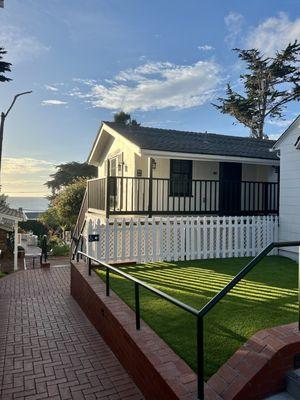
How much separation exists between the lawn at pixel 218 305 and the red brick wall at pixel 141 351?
21cm

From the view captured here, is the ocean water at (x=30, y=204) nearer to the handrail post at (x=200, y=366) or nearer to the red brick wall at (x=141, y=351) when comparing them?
the red brick wall at (x=141, y=351)

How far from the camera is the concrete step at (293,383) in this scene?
3066mm

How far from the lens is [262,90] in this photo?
111 feet

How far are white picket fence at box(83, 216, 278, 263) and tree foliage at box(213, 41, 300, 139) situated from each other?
25935mm

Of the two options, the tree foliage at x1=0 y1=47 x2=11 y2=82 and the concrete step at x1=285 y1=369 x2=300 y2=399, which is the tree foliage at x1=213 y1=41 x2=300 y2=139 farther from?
the concrete step at x1=285 y1=369 x2=300 y2=399

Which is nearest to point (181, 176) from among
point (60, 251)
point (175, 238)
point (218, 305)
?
point (175, 238)

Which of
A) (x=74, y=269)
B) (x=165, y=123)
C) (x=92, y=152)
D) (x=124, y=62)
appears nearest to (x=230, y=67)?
(x=165, y=123)

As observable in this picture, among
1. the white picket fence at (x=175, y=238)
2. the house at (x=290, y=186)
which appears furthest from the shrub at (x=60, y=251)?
the house at (x=290, y=186)

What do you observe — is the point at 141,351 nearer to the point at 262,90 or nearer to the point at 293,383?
the point at 293,383

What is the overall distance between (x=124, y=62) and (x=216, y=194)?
1216 centimetres

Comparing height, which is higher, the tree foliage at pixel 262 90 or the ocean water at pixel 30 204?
the tree foliage at pixel 262 90

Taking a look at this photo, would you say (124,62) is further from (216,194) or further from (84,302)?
(84,302)

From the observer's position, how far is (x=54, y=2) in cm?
1154

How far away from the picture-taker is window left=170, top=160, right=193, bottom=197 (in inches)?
531
